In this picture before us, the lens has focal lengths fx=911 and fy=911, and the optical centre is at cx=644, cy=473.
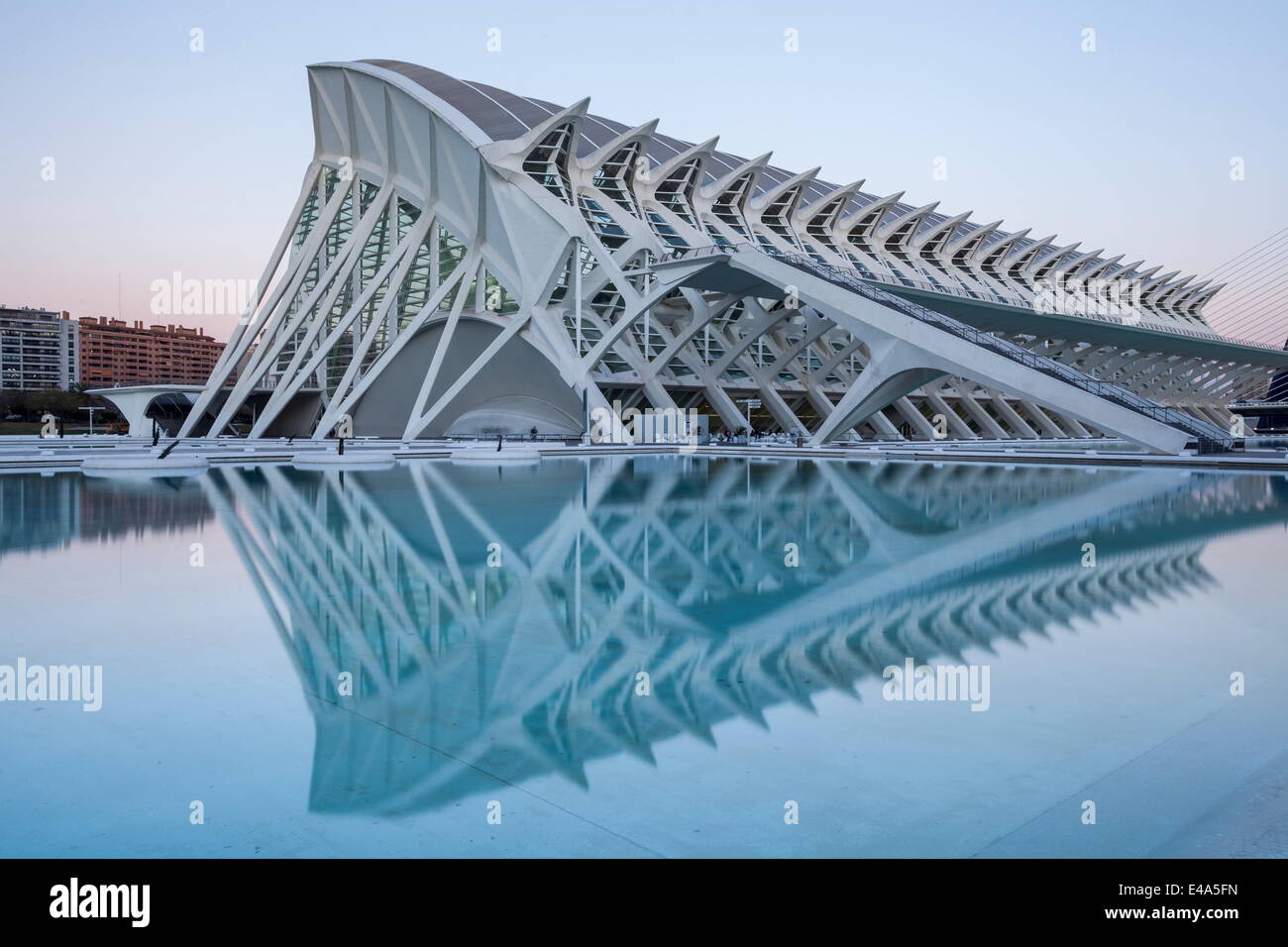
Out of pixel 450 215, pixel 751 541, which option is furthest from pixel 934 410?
pixel 751 541

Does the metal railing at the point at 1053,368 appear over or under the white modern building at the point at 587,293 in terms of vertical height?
under

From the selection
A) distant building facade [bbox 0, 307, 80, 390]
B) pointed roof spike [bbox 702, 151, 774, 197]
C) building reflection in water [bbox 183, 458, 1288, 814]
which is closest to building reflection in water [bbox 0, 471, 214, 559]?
building reflection in water [bbox 183, 458, 1288, 814]

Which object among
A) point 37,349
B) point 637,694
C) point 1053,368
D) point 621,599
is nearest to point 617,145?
point 1053,368

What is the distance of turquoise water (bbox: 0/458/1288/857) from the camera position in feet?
8.38

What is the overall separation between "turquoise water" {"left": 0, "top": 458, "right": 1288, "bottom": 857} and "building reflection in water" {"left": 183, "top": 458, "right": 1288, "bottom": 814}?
0.03 m

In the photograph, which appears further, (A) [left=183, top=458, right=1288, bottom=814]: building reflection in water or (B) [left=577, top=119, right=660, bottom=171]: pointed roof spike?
(B) [left=577, top=119, right=660, bottom=171]: pointed roof spike

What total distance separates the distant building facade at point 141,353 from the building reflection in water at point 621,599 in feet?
368

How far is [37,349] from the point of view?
320 feet

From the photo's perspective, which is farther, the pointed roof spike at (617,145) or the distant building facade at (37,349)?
the distant building facade at (37,349)

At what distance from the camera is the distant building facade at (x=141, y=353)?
4427 inches

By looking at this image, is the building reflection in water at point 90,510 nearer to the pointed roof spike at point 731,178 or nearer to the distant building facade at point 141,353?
the pointed roof spike at point 731,178

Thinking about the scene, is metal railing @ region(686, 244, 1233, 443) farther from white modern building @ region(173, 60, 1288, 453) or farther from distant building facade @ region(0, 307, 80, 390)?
distant building facade @ region(0, 307, 80, 390)

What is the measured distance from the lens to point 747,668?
13.7 feet

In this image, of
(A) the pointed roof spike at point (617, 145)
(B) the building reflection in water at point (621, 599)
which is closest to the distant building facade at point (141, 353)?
(A) the pointed roof spike at point (617, 145)
